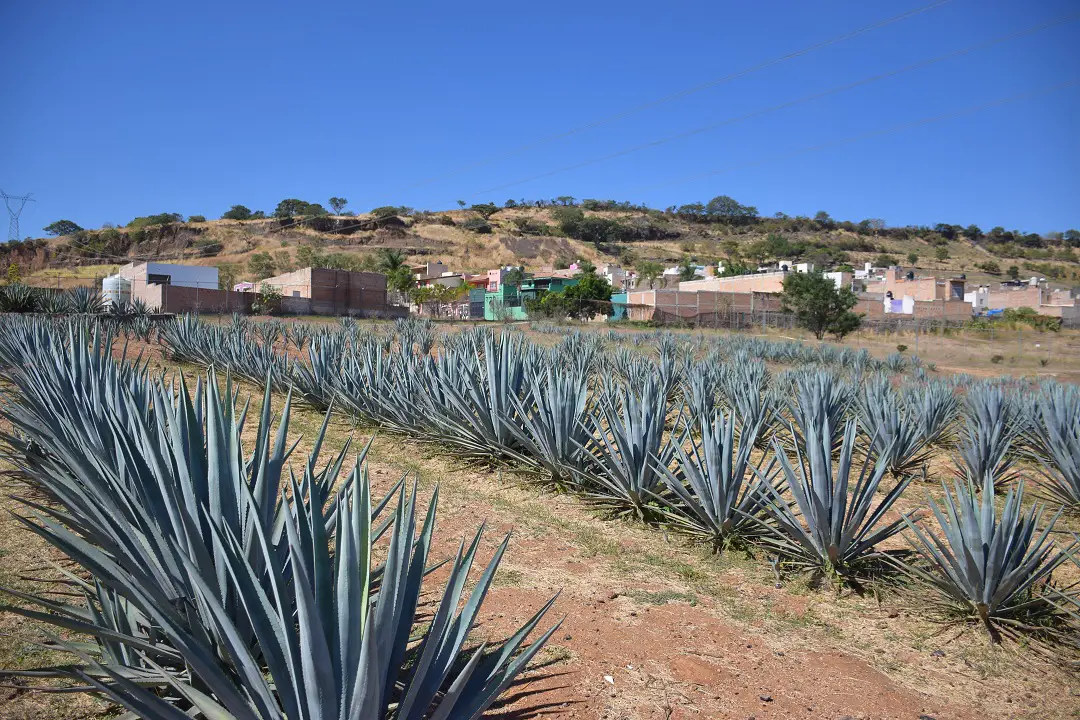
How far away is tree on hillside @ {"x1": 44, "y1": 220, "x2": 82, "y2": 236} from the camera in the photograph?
82312 millimetres

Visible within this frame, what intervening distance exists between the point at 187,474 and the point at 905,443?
7180 millimetres

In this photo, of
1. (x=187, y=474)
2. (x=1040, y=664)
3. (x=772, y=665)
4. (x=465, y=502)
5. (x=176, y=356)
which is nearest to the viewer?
(x=187, y=474)

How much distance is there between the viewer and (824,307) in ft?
124

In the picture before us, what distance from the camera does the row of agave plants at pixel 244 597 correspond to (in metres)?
1.53

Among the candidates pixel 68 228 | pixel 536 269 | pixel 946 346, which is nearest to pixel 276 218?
pixel 68 228

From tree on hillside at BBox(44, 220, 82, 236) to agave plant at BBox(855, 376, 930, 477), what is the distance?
9570 cm

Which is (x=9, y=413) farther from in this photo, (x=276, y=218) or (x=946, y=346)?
(x=276, y=218)

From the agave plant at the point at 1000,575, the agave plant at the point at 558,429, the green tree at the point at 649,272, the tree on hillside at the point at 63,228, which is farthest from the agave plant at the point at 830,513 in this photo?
the tree on hillside at the point at 63,228

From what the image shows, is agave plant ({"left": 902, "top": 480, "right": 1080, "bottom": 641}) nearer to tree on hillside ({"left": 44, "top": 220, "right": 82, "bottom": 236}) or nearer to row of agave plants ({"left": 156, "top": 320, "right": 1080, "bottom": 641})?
row of agave plants ({"left": 156, "top": 320, "right": 1080, "bottom": 641})

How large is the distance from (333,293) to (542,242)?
58202 mm

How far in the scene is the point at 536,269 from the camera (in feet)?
279

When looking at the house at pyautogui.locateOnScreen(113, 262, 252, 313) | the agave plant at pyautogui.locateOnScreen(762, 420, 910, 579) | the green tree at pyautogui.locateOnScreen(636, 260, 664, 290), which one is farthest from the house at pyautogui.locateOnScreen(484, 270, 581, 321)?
the agave plant at pyautogui.locateOnScreen(762, 420, 910, 579)

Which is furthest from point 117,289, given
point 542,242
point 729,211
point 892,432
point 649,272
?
point 729,211

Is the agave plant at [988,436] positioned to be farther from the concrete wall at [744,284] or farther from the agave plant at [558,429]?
the concrete wall at [744,284]
